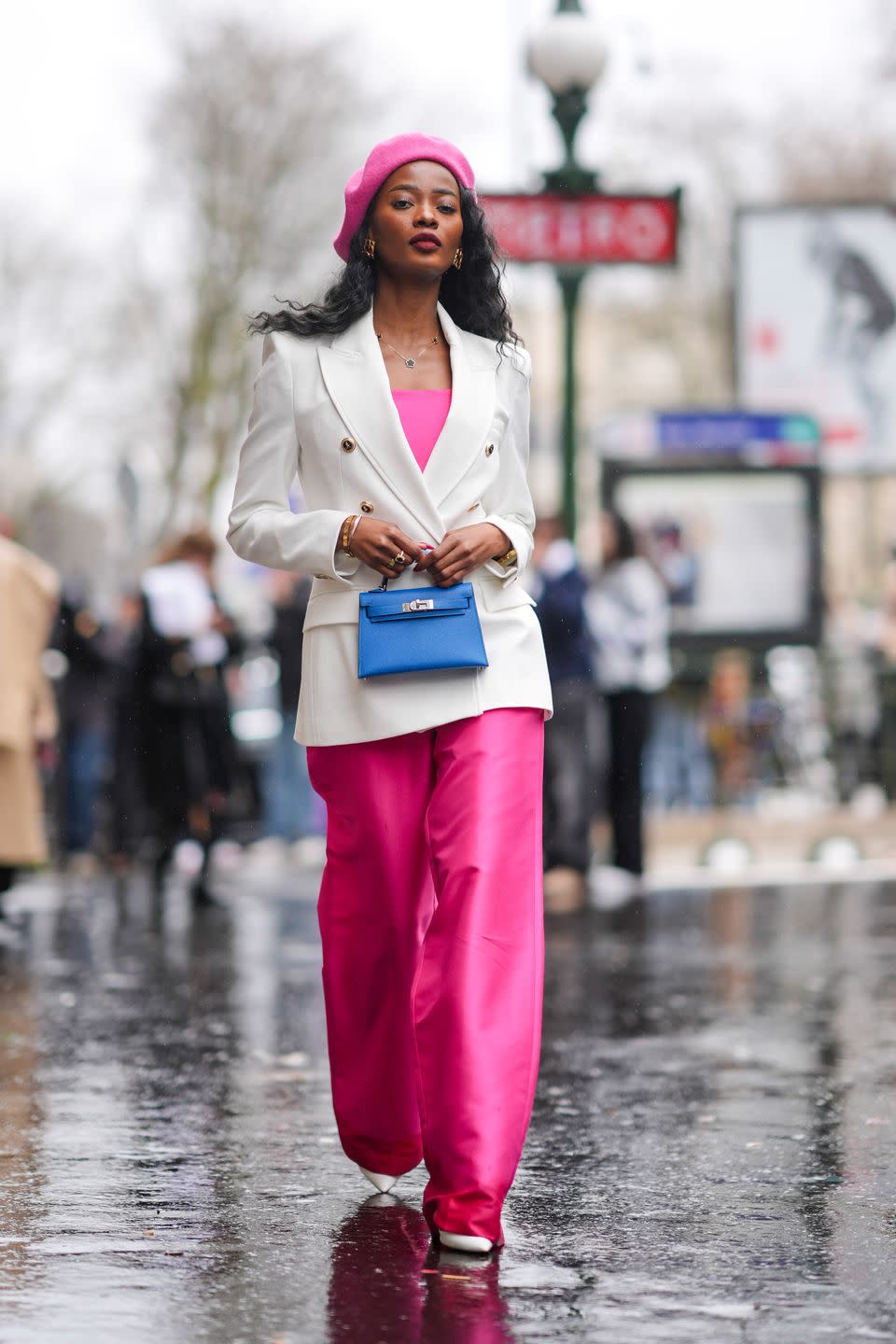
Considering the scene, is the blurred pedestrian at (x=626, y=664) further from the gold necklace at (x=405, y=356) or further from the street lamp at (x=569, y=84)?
the gold necklace at (x=405, y=356)

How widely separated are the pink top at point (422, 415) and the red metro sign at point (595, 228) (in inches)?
282

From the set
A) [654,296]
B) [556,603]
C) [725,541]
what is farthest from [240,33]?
[556,603]

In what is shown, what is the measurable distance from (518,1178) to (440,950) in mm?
853

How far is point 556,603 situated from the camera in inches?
494

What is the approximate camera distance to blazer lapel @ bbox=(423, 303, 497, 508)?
16.1ft

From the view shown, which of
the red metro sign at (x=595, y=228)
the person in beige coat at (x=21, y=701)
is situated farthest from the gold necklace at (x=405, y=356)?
the red metro sign at (x=595, y=228)

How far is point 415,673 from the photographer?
482 centimetres

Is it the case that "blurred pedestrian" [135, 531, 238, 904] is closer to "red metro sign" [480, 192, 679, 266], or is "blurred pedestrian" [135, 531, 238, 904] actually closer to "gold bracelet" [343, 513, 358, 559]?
"red metro sign" [480, 192, 679, 266]

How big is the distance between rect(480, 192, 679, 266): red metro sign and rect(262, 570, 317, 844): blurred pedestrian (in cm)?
373

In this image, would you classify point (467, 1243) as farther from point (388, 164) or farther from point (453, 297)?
point (388, 164)

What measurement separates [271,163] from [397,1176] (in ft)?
106

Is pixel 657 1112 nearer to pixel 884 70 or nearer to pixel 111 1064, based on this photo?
pixel 111 1064

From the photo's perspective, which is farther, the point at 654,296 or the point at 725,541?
the point at 654,296

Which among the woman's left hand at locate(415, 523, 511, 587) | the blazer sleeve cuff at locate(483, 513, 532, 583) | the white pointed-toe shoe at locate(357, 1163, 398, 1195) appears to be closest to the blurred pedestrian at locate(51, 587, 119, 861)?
the white pointed-toe shoe at locate(357, 1163, 398, 1195)
